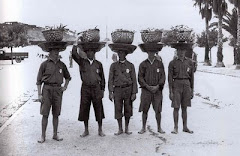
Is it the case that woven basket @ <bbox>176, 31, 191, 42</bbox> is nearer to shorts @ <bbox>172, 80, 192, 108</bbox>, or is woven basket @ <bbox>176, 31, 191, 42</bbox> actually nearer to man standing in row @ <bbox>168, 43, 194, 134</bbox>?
man standing in row @ <bbox>168, 43, 194, 134</bbox>

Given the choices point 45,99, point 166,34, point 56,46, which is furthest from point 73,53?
point 166,34

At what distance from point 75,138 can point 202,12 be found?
123 ft

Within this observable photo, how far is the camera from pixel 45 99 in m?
7.16

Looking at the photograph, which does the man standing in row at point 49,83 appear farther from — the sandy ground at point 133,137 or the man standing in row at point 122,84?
the man standing in row at point 122,84

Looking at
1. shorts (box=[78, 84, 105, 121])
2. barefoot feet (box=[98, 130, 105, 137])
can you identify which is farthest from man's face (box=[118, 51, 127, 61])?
barefoot feet (box=[98, 130, 105, 137])

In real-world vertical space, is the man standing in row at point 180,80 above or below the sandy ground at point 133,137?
above

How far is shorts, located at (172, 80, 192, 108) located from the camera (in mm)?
7738

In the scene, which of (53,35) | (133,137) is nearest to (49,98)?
(53,35)

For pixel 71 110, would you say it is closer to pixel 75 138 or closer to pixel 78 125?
pixel 78 125

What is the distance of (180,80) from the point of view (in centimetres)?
775

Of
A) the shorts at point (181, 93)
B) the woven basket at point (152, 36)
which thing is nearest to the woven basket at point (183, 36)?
the woven basket at point (152, 36)

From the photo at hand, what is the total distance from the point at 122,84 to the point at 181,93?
4.12 ft

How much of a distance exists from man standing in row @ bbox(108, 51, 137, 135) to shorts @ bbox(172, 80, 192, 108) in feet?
2.75

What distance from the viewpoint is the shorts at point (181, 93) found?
774 centimetres
